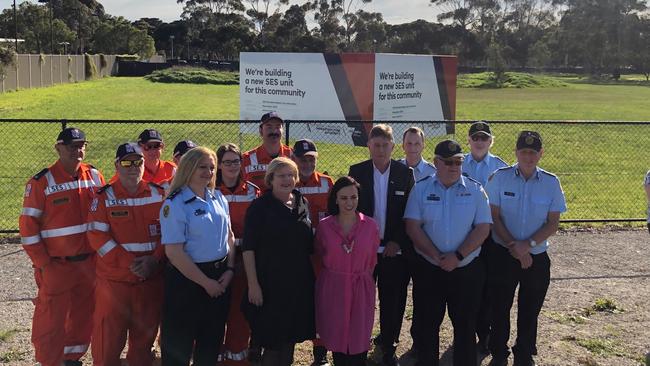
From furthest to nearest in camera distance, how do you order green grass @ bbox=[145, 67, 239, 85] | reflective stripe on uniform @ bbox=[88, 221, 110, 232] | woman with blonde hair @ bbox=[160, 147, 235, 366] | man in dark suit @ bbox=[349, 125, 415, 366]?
green grass @ bbox=[145, 67, 239, 85] < man in dark suit @ bbox=[349, 125, 415, 366] < reflective stripe on uniform @ bbox=[88, 221, 110, 232] < woman with blonde hair @ bbox=[160, 147, 235, 366]

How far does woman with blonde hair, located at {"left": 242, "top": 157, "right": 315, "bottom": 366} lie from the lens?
12.7 ft

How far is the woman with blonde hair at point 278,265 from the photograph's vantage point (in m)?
3.87

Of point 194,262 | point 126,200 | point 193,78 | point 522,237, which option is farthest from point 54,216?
point 193,78

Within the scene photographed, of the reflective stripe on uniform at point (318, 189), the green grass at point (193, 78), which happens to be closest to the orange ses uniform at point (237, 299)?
the reflective stripe on uniform at point (318, 189)

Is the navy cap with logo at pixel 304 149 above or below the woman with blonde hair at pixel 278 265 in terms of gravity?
above

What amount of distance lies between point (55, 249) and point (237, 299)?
1343 mm

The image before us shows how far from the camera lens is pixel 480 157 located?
17.3 feet

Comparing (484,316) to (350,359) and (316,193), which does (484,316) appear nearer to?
(350,359)

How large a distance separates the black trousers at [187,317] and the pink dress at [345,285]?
2.28 ft

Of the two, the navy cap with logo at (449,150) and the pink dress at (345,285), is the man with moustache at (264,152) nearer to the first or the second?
the pink dress at (345,285)

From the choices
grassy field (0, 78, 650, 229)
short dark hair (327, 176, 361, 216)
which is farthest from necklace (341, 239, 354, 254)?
grassy field (0, 78, 650, 229)

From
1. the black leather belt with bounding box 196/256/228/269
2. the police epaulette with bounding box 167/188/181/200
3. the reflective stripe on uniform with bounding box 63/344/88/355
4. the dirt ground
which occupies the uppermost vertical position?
the police epaulette with bounding box 167/188/181/200

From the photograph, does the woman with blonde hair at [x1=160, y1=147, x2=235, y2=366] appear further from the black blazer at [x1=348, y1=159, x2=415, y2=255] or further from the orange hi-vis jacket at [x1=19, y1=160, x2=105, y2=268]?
the black blazer at [x1=348, y1=159, x2=415, y2=255]

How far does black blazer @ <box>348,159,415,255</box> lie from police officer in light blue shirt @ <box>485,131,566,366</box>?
68 centimetres
